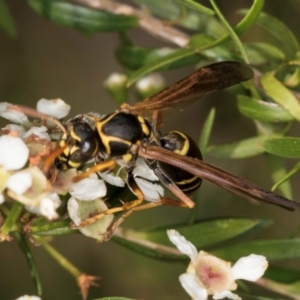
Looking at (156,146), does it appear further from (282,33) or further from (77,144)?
(282,33)

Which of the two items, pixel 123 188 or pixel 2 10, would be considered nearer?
pixel 123 188

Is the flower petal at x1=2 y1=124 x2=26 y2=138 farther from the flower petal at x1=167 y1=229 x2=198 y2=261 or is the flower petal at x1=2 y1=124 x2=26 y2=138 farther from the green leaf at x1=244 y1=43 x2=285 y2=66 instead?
the green leaf at x1=244 y1=43 x2=285 y2=66

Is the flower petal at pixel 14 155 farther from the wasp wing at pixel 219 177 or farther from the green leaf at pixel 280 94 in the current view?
the green leaf at pixel 280 94

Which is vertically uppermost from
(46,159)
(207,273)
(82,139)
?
(82,139)

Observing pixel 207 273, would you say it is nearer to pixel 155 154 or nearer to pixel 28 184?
pixel 155 154

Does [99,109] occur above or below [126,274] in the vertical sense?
above

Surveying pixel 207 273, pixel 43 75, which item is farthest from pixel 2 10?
pixel 43 75

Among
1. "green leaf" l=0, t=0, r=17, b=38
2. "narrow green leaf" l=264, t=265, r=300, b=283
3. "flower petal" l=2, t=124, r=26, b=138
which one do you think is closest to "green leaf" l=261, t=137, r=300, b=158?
"narrow green leaf" l=264, t=265, r=300, b=283

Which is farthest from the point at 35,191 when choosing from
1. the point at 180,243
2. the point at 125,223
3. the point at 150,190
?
the point at 125,223
